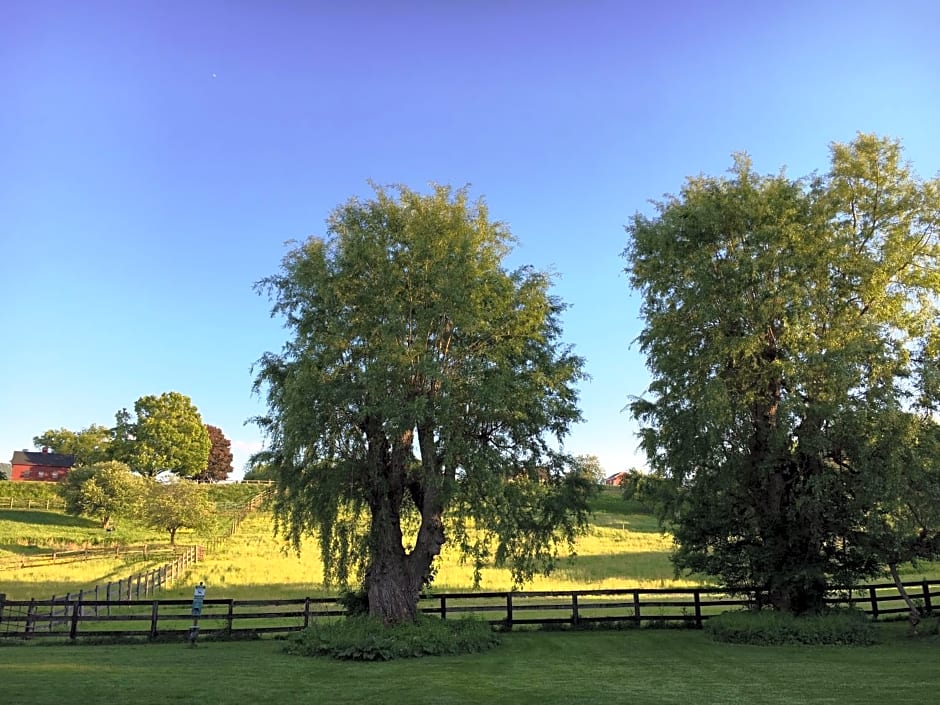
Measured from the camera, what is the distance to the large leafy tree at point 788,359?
17297mm

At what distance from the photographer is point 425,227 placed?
56.5ft

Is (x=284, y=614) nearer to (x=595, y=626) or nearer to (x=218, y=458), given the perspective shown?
(x=595, y=626)

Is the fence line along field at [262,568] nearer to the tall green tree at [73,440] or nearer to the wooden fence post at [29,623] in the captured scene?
the wooden fence post at [29,623]

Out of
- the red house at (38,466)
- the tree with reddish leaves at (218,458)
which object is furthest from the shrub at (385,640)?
the red house at (38,466)

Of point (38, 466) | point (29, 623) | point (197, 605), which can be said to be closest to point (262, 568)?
point (29, 623)

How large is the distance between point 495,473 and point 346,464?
3.79 m

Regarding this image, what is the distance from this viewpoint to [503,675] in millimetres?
11977

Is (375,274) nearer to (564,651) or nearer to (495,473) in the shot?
(495,473)

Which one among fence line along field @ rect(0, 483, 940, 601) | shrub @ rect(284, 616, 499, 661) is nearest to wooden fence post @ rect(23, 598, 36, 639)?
fence line along field @ rect(0, 483, 940, 601)

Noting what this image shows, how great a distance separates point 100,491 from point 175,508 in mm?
11131

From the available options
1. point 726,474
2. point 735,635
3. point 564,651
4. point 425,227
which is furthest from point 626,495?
point 425,227

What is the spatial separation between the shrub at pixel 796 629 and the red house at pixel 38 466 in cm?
11986

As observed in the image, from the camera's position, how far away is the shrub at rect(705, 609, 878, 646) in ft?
53.4

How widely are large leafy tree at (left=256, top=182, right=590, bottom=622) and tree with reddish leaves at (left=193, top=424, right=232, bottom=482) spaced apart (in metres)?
98.7
